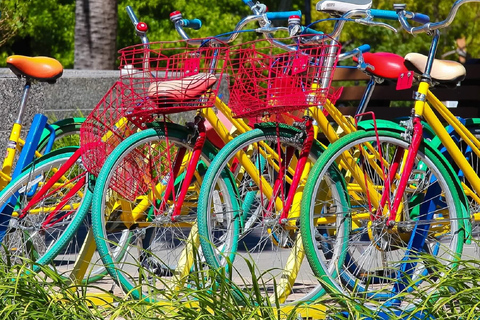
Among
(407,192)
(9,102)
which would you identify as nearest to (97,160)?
(407,192)

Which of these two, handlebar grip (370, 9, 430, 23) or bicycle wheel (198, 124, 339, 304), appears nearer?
bicycle wheel (198, 124, 339, 304)

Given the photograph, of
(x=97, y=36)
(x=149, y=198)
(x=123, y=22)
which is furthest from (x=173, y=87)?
(x=123, y=22)

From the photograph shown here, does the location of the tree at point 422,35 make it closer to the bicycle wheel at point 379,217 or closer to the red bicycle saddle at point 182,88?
the bicycle wheel at point 379,217

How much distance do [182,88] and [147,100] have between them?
7.4 inches

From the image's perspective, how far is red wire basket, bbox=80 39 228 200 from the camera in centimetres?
464

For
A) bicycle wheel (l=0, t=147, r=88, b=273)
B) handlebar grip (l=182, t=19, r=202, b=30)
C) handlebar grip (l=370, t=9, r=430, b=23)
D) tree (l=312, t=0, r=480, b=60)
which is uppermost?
handlebar grip (l=370, t=9, r=430, b=23)

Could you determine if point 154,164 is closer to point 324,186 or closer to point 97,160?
point 97,160

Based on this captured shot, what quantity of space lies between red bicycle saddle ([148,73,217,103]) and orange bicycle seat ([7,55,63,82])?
3.76 ft

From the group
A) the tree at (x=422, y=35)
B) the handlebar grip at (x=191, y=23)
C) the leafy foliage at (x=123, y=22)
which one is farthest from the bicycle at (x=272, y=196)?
the tree at (x=422, y=35)

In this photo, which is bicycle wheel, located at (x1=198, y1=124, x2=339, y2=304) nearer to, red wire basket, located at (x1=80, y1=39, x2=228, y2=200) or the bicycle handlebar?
red wire basket, located at (x1=80, y1=39, x2=228, y2=200)

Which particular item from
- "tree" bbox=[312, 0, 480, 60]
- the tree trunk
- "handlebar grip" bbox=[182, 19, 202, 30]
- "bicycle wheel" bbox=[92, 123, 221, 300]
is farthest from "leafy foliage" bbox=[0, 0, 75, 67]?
"bicycle wheel" bbox=[92, 123, 221, 300]

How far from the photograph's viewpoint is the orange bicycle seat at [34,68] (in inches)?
219

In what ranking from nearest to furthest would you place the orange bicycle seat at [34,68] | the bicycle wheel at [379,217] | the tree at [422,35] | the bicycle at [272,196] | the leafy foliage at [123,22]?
1. the bicycle wheel at [379,217]
2. the bicycle at [272,196]
3. the orange bicycle seat at [34,68]
4. the leafy foliage at [123,22]
5. the tree at [422,35]

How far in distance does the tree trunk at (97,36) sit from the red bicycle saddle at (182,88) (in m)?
8.02
